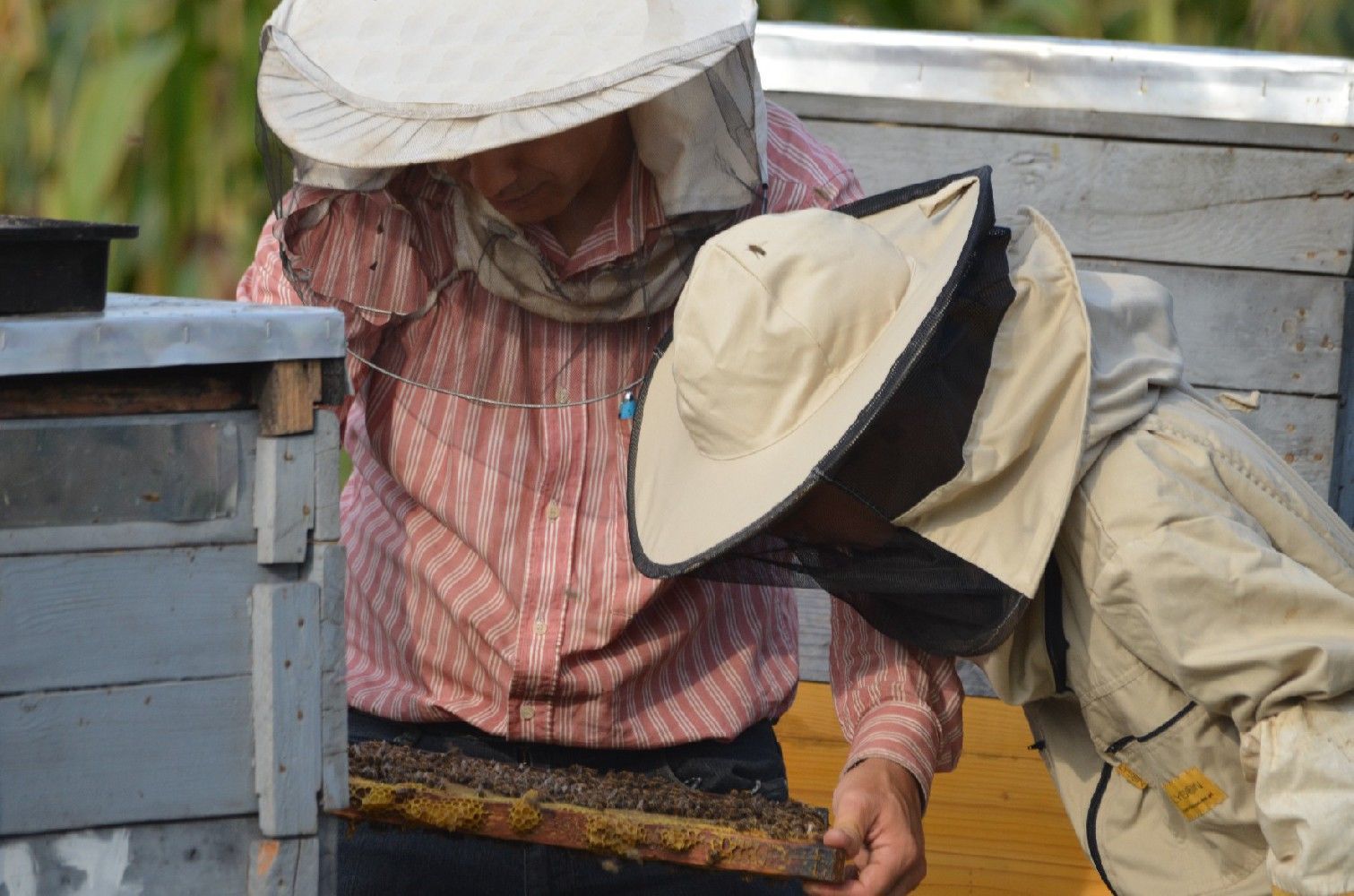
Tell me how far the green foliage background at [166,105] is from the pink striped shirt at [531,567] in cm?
157

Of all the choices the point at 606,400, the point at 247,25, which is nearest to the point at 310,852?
the point at 606,400

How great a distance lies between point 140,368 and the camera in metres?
1.12

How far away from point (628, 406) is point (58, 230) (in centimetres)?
66

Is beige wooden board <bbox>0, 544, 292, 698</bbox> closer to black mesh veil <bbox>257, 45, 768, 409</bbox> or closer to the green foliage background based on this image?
black mesh veil <bbox>257, 45, 768, 409</bbox>

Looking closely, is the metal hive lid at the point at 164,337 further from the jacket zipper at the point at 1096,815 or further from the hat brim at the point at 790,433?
the jacket zipper at the point at 1096,815

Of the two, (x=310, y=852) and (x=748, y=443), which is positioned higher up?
(x=748, y=443)

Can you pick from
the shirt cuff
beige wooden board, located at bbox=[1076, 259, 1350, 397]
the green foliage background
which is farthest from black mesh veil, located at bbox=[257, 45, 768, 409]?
the green foliage background

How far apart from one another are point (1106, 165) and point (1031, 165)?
12 cm

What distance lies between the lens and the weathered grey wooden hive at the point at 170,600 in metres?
1.09

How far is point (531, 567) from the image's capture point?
159 centimetres

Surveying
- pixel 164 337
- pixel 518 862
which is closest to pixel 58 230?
pixel 164 337

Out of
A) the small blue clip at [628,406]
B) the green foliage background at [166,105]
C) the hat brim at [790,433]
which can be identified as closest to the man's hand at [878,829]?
the hat brim at [790,433]

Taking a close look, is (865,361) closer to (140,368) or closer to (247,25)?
(140,368)

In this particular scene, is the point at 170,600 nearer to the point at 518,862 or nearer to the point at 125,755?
the point at 125,755
